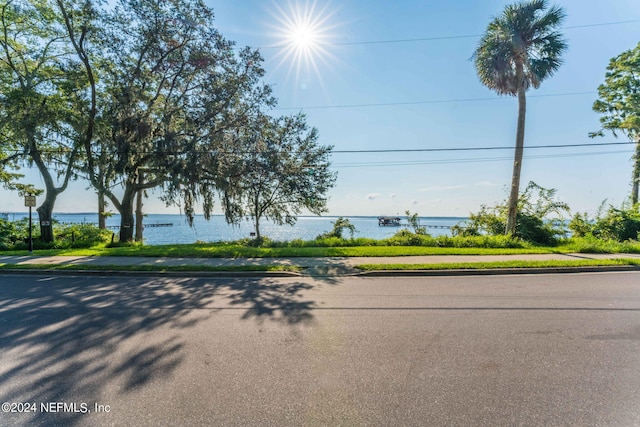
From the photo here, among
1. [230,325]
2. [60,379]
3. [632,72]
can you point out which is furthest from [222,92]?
[632,72]

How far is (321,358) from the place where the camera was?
342 cm

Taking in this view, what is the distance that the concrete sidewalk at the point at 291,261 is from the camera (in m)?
8.87

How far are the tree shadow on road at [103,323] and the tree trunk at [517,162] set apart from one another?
1226 centimetres

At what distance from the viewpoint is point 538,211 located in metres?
15.3

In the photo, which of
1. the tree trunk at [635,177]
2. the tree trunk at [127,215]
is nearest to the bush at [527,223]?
the tree trunk at [635,177]

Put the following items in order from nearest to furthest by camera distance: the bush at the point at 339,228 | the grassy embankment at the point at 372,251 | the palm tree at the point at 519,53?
the grassy embankment at the point at 372,251 < the palm tree at the point at 519,53 < the bush at the point at 339,228

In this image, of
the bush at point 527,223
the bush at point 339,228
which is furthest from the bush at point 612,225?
the bush at point 339,228

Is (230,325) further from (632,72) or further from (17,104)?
(632,72)

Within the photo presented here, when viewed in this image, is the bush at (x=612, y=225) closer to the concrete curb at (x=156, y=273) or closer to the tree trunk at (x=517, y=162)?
the tree trunk at (x=517, y=162)

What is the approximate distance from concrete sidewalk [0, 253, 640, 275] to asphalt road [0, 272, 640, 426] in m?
2.72

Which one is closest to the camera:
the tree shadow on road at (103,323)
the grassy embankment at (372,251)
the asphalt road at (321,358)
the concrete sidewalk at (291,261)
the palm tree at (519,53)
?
the asphalt road at (321,358)

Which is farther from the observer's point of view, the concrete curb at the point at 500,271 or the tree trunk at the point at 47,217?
the tree trunk at the point at 47,217

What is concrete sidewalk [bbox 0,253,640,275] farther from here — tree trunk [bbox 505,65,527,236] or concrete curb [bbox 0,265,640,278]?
tree trunk [bbox 505,65,527,236]

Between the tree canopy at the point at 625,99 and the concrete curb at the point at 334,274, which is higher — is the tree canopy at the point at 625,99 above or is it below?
above
